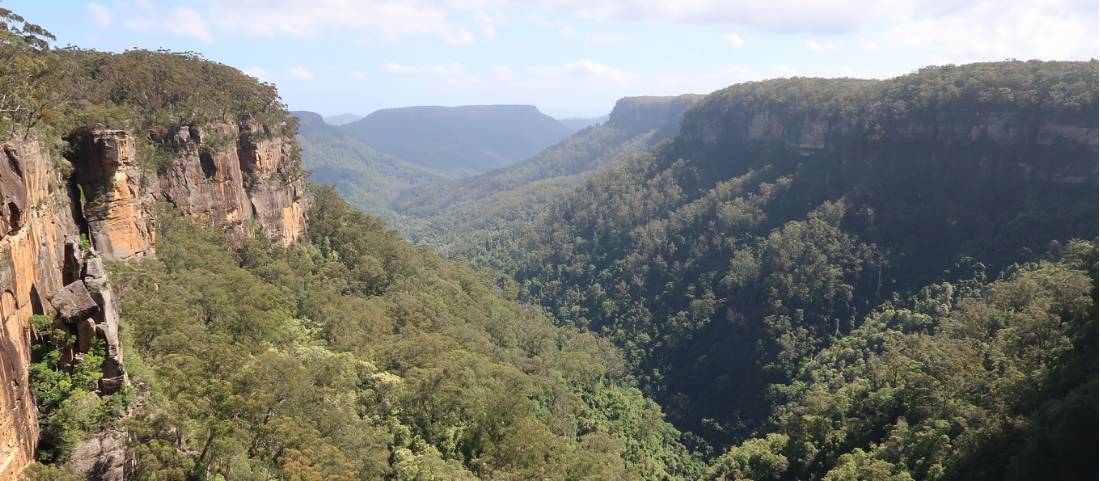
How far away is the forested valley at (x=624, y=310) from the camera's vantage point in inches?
923

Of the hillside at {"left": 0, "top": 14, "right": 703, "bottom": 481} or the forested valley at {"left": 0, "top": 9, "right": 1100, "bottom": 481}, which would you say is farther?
the forested valley at {"left": 0, "top": 9, "right": 1100, "bottom": 481}

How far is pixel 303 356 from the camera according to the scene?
105 ft

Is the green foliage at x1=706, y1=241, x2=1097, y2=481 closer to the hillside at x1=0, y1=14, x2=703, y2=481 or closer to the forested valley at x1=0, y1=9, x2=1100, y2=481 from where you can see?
the forested valley at x1=0, y1=9, x2=1100, y2=481

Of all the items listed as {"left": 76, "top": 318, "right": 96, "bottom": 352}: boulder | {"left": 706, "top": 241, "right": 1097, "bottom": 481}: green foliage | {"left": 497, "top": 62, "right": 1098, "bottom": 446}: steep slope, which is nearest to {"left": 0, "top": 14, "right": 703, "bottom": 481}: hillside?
{"left": 76, "top": 318, "right": 96, "bottom": 352}: boulder

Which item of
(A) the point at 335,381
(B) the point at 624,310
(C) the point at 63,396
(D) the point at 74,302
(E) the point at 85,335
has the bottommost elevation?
(B) the point at 624,310

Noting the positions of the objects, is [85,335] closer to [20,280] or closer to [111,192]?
[20,280]

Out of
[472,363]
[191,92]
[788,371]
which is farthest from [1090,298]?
[191,92]

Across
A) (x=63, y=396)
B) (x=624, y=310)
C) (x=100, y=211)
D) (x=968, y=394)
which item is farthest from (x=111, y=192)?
(x=624, y=310)

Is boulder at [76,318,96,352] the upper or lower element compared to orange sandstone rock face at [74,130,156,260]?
lower

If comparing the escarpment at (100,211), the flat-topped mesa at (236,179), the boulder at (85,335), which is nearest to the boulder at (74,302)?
the escarpment at (100,211)

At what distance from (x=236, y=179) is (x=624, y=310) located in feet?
168

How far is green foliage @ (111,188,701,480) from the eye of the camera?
22.2m

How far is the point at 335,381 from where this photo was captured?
30953mm

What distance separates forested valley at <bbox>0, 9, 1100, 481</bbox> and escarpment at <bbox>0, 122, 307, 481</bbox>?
0.68 feet
